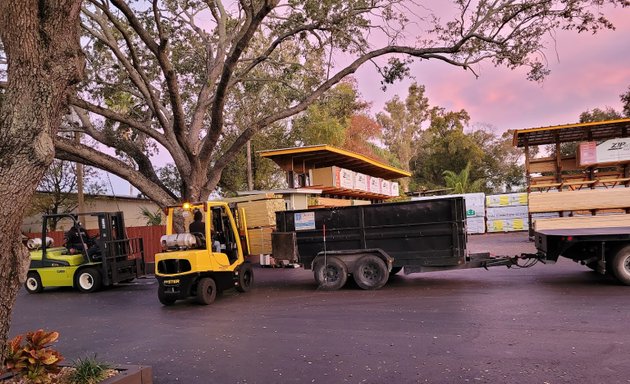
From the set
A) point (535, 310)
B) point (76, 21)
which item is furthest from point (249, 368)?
point (535, 310)

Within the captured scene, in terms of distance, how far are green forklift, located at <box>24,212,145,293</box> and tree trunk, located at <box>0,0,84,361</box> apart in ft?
33.6

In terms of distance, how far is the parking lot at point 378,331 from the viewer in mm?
5605

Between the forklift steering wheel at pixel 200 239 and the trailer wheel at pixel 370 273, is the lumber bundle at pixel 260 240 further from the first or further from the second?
the trailer wheel at pixel 370 273

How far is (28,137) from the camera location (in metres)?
4.39

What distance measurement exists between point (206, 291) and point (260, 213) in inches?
106

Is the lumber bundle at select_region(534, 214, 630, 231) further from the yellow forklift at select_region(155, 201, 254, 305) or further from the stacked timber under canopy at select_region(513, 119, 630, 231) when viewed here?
the yellow forklift at select_region(155, 201, 254, 305)

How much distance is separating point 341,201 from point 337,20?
36.3ft

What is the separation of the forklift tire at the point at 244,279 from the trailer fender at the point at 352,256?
5.88 feet

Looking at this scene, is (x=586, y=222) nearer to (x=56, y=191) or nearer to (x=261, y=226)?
(x=261, y=226)

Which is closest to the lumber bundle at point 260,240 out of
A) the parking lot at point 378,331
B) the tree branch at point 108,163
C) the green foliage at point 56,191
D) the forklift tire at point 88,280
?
the parking lot at point 378,331

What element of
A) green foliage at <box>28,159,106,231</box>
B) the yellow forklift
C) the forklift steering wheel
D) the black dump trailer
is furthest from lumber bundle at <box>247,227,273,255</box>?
green foliage at <box>28,159,106,231</box>

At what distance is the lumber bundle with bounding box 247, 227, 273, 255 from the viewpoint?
1260 cm

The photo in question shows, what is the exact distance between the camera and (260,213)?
12.7m

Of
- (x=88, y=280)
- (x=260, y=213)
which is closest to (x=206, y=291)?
(x=260, y=213)
